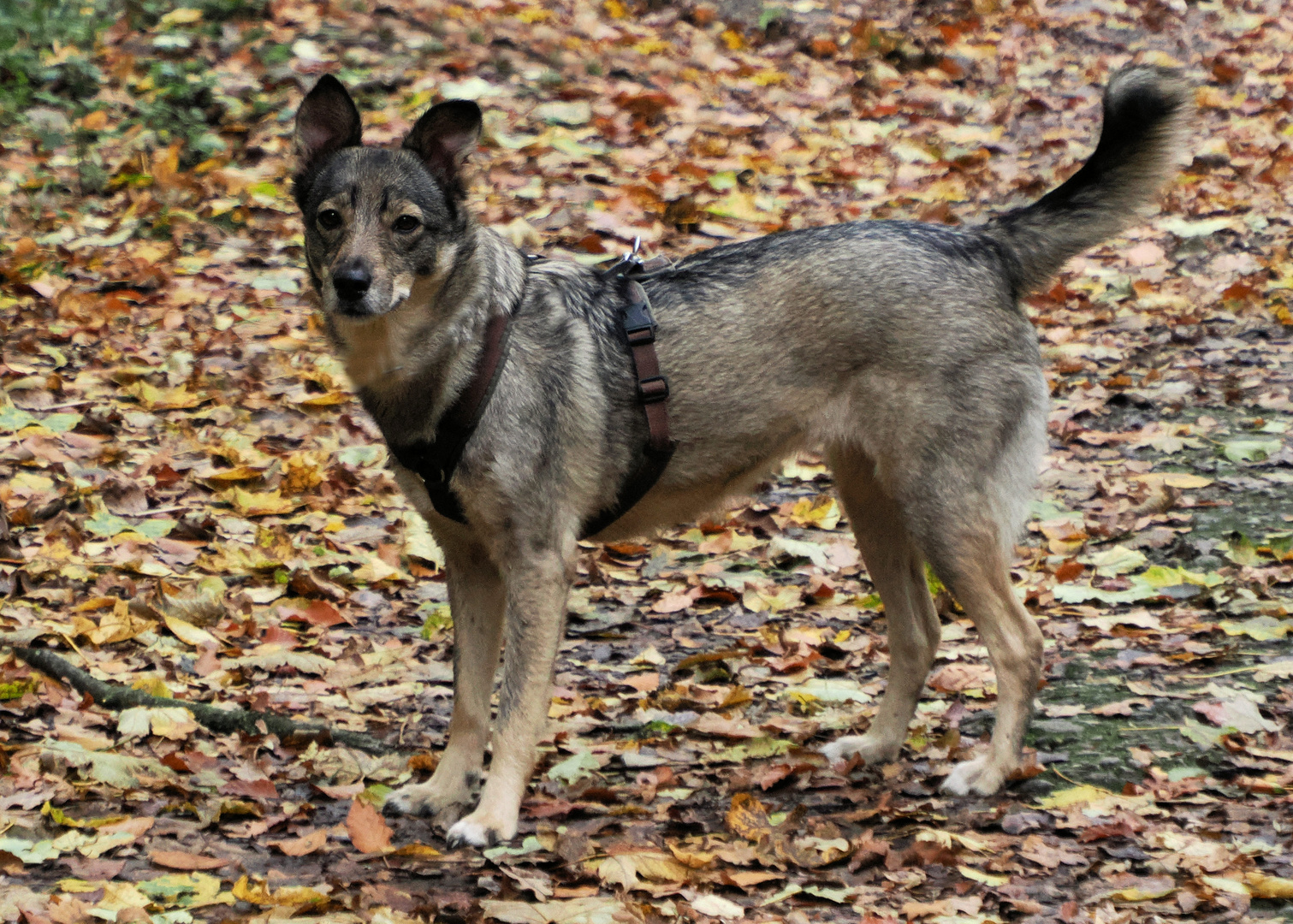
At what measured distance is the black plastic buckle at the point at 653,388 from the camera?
4.84m

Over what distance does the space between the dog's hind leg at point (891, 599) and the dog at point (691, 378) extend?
0.04 ft

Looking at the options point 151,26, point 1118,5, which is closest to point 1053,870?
point 151,26

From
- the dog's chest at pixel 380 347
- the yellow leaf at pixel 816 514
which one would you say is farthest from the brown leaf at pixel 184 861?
the yellow leaf at pixel 816 514

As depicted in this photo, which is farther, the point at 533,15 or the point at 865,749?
the point at 533,15

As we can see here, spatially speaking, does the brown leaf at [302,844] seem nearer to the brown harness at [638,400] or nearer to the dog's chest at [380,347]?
the brown harness at [638,400]

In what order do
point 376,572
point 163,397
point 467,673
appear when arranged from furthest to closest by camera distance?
point 163,397
point 376,572
point 467,673

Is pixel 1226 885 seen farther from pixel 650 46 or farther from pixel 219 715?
pixel 650 46

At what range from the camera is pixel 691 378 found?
16.0 ft

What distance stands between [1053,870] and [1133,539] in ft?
9.52

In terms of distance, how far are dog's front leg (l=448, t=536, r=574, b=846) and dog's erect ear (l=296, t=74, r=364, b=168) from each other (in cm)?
157

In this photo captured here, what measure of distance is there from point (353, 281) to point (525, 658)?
1.37 metres

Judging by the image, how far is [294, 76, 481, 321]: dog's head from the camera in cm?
439

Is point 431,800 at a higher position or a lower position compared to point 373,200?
lower

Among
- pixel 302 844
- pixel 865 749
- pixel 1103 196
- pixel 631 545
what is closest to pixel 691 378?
pixel 865 749
